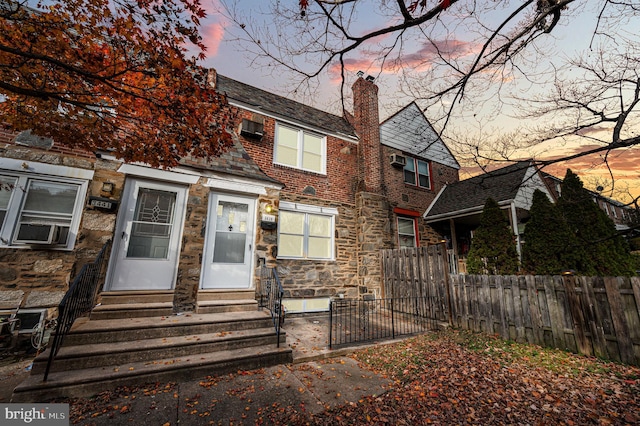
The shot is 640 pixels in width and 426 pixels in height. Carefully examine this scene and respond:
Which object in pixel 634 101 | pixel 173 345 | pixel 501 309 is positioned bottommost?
pixel 173 345

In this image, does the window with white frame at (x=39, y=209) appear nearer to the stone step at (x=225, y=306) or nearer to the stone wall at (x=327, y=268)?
the stone step at (x=225, y=306)

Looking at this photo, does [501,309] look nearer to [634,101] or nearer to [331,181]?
[634,101]

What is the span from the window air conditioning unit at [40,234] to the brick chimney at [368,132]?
27.2ft

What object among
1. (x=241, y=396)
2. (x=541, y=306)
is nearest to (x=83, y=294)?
(x=241, y=396)

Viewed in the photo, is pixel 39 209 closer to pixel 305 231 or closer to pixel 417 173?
pixel 305 231

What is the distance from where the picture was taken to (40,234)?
184 inches

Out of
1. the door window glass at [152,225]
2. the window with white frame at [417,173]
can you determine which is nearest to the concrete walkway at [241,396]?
the door window glass at [152,225]

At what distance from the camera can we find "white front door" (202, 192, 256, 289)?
5629mm

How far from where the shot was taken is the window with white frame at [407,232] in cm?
1027

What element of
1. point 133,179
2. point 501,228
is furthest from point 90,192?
point 501,228

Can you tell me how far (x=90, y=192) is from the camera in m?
4.87

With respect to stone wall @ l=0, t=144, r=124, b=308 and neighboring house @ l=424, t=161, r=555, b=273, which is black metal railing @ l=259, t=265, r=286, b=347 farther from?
neighboring house @ l=424, t=161, r=555, b=273

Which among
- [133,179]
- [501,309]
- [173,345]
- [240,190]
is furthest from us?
[240,190]

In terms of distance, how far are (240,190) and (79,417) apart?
445cm
